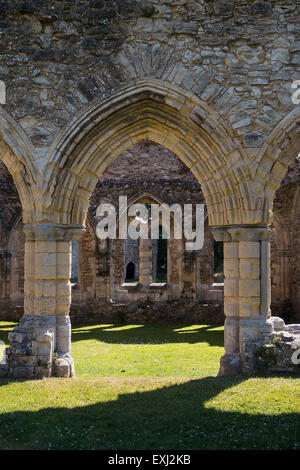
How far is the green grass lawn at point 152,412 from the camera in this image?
381 centimetres

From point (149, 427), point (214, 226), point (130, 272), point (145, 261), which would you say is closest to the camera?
point (149, 427)

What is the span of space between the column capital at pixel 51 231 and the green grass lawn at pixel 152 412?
6.33ft

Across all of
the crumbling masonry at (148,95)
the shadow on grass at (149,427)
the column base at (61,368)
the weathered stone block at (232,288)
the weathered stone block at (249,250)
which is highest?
the crumbling masonry at (148,95)

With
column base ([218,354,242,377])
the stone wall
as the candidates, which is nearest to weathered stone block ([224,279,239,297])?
column base ([218,354,242,377])

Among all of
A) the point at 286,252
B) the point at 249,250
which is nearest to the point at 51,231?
the point at 249,250

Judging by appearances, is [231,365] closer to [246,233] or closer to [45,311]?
[246,233]

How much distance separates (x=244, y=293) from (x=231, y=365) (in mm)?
994

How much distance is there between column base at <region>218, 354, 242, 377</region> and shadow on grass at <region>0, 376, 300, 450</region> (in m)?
0.92

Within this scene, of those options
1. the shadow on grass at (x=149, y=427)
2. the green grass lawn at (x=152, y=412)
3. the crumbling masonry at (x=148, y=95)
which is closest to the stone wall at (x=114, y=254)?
the green grass lawn at (x=152, y=412)

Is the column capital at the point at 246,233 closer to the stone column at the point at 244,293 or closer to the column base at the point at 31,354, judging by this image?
the stone column at the point at 244,293

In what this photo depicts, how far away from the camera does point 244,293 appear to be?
600 centimetres

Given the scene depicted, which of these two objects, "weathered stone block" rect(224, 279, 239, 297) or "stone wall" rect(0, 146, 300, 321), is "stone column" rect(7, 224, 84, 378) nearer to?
"weathered stone block" rect(224, 279, 239, 297)

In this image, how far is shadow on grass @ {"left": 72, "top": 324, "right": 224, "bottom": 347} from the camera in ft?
32.5

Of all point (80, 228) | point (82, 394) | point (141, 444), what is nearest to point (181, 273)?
point (80, 228)
